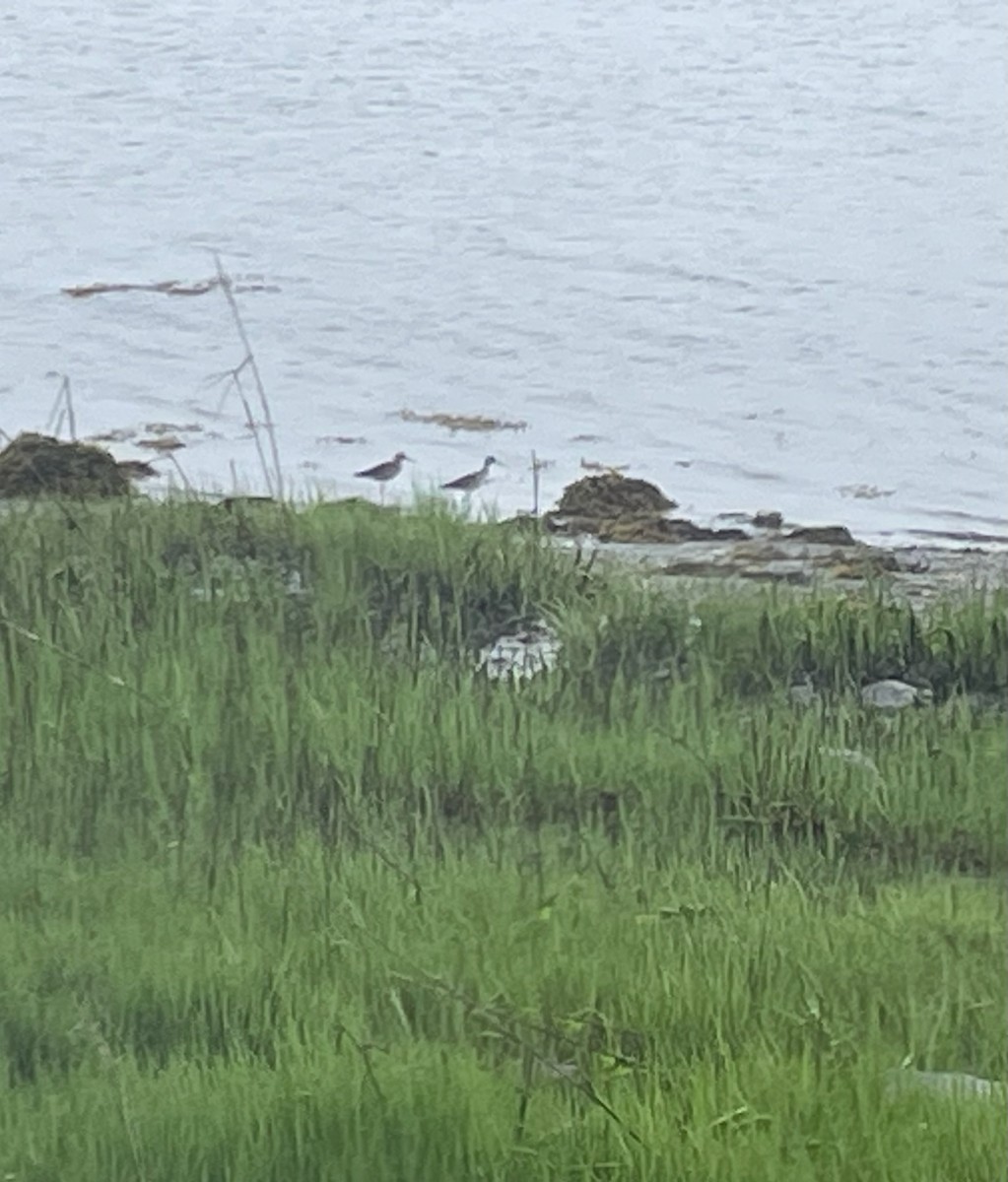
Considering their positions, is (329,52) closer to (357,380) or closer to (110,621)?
(357,380)

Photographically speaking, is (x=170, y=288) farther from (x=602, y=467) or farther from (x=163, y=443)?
(x=602, y=467)

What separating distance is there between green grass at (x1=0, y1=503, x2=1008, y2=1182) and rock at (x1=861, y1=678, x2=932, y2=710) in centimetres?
6

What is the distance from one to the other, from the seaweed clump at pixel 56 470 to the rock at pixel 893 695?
76.2 inches

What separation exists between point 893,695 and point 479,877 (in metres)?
1.47

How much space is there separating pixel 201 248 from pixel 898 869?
94.7 inches

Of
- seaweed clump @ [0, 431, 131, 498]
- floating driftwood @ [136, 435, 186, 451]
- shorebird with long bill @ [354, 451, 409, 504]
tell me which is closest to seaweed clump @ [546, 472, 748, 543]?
shorebird with long bill @ [354, 451, 409, 504]

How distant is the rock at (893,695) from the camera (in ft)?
13.2

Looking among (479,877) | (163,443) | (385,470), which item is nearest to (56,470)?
(163,443)

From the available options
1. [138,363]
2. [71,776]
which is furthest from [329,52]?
[71,776]

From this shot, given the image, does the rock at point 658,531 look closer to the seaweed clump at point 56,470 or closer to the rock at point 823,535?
the rock at point 823,535

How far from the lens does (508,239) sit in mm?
4723

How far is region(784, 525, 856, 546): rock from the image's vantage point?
4.77 m

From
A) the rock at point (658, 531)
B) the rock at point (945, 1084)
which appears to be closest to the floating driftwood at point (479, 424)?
the rock at point (658, 531)

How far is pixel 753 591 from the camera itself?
466cm
